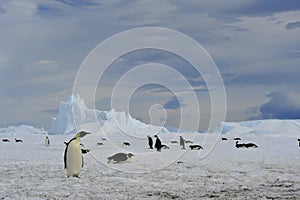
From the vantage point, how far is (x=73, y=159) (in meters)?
13.4

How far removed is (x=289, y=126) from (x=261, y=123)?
438 cm

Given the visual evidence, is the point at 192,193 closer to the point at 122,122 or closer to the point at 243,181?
the point at 243,181

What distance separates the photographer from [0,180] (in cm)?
1266

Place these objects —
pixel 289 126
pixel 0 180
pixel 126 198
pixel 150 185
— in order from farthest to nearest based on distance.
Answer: pixel 289 126, pixel 0 180, pixel 150 185, pixel 126 198

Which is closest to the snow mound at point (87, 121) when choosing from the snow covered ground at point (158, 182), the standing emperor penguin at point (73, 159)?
the snow covered ground at point (158, 182)

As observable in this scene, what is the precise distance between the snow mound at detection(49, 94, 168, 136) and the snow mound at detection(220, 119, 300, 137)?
11.2m

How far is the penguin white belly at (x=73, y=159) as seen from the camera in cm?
1330

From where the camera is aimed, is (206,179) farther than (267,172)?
No

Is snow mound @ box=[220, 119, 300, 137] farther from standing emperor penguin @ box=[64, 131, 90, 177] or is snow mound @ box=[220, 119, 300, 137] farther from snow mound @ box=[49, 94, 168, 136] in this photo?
standing emperor penguin @ box=[64, 131, 90, 177]

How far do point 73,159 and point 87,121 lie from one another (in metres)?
62.6

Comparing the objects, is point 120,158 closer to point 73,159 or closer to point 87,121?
point 73,159

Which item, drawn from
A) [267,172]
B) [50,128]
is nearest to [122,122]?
[50,128]

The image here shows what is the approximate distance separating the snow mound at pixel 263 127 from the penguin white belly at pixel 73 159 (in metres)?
52.9

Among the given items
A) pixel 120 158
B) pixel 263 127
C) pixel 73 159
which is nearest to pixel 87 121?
pixel 263 127
